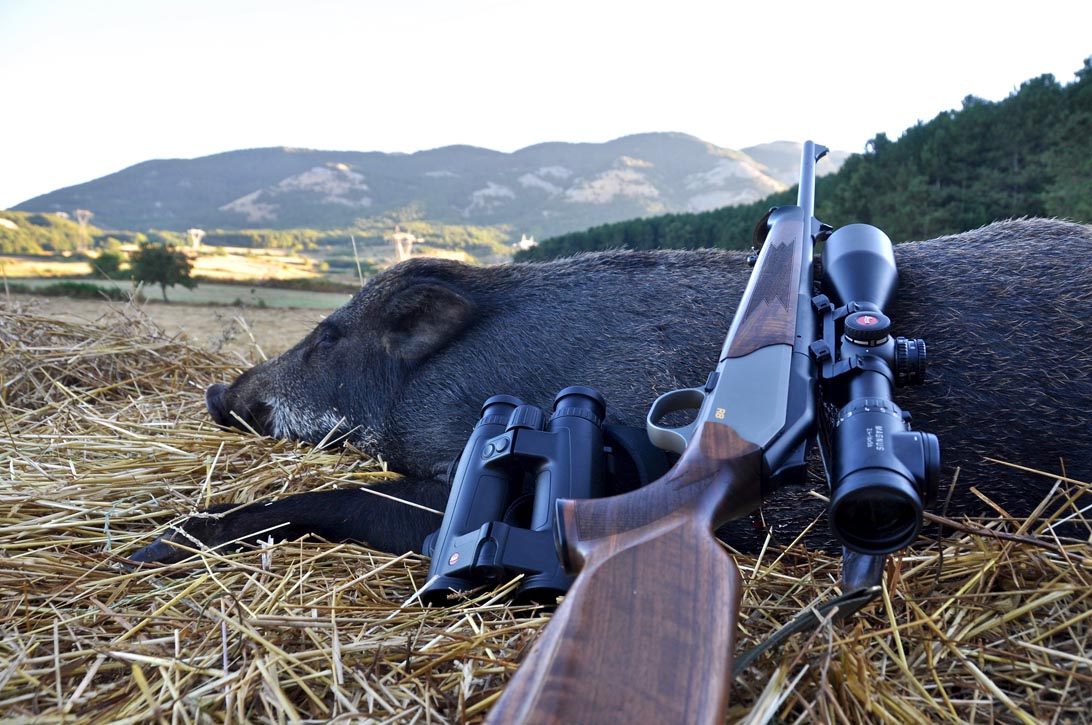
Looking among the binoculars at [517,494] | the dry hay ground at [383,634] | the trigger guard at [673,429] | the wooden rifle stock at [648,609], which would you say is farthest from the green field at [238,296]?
the wooden rifle stock at [648,609]

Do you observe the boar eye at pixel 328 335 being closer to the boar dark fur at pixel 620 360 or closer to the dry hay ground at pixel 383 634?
the boar dark fur at pixel 620 360

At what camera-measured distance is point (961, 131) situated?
915 centimetres

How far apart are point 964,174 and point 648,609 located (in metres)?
9.82

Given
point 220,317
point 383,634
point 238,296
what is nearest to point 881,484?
point 383,634

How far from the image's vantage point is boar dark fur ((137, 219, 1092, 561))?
2260mm

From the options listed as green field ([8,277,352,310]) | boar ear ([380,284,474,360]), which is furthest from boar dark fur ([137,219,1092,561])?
green field ([8,277,352,310])

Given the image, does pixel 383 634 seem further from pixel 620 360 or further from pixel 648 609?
pixel 620 360

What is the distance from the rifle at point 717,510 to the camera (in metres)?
0.97

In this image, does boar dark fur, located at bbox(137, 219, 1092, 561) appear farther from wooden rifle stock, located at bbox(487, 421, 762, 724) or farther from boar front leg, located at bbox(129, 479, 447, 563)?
wooden rifle stock, located at bbox(487, 421, 762, 724)

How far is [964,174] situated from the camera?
9.03 m

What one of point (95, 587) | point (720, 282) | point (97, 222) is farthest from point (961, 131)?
point (97, 222)

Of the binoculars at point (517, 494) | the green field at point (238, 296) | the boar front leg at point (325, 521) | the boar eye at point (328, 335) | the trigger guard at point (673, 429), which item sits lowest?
the green field at point (238, 296)

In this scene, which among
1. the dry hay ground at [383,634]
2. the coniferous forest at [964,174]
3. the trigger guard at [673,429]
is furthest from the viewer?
the coniferous forest at [964,174]

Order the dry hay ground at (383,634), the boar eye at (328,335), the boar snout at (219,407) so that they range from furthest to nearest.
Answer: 1. the boar snout at (219,407)
2. the boar eye at (328,335)
3. the dry hay ground at (383,634)
